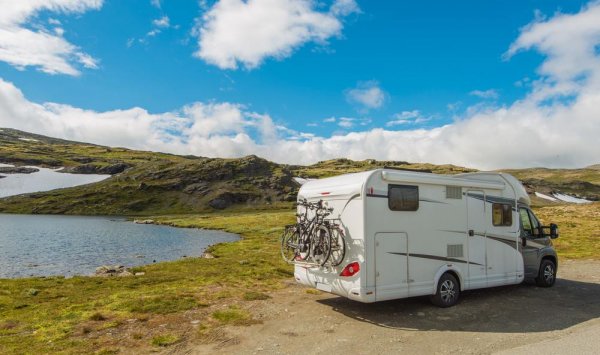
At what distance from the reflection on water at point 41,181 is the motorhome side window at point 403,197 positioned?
151936 millimetres

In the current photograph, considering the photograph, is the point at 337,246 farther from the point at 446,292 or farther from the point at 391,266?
the point at 446,292

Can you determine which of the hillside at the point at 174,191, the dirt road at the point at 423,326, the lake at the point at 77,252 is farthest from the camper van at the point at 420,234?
the hillside at the point at 174,191

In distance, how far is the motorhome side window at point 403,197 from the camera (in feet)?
41.9

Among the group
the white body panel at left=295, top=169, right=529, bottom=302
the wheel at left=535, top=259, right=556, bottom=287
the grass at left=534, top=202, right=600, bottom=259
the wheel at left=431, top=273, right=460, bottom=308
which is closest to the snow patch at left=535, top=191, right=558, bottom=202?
the grass at left=534, top=202, right=600, bottom=259

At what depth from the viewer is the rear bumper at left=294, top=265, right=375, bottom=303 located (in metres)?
11.9

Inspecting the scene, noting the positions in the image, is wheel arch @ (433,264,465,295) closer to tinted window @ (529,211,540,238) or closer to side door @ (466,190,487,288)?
side door @ (466,190,487,288)

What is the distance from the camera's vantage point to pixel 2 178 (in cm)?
14650

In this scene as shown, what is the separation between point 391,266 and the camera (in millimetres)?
12453

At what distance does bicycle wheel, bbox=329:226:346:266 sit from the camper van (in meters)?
0.18

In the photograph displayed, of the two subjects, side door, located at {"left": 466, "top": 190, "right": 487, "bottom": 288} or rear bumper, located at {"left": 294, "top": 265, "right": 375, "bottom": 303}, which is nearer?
rear bumper, located at {"left": 294, "top": 265, "right": 375, "bottom": 303}

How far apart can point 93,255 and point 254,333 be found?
3010 cm

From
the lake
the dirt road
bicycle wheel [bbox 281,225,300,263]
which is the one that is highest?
bicycle wheel [bbox 281,225,300,263]

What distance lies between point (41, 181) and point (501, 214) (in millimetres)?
170900

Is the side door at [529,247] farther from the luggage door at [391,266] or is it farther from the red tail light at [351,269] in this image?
the red tail light at [351,269]
